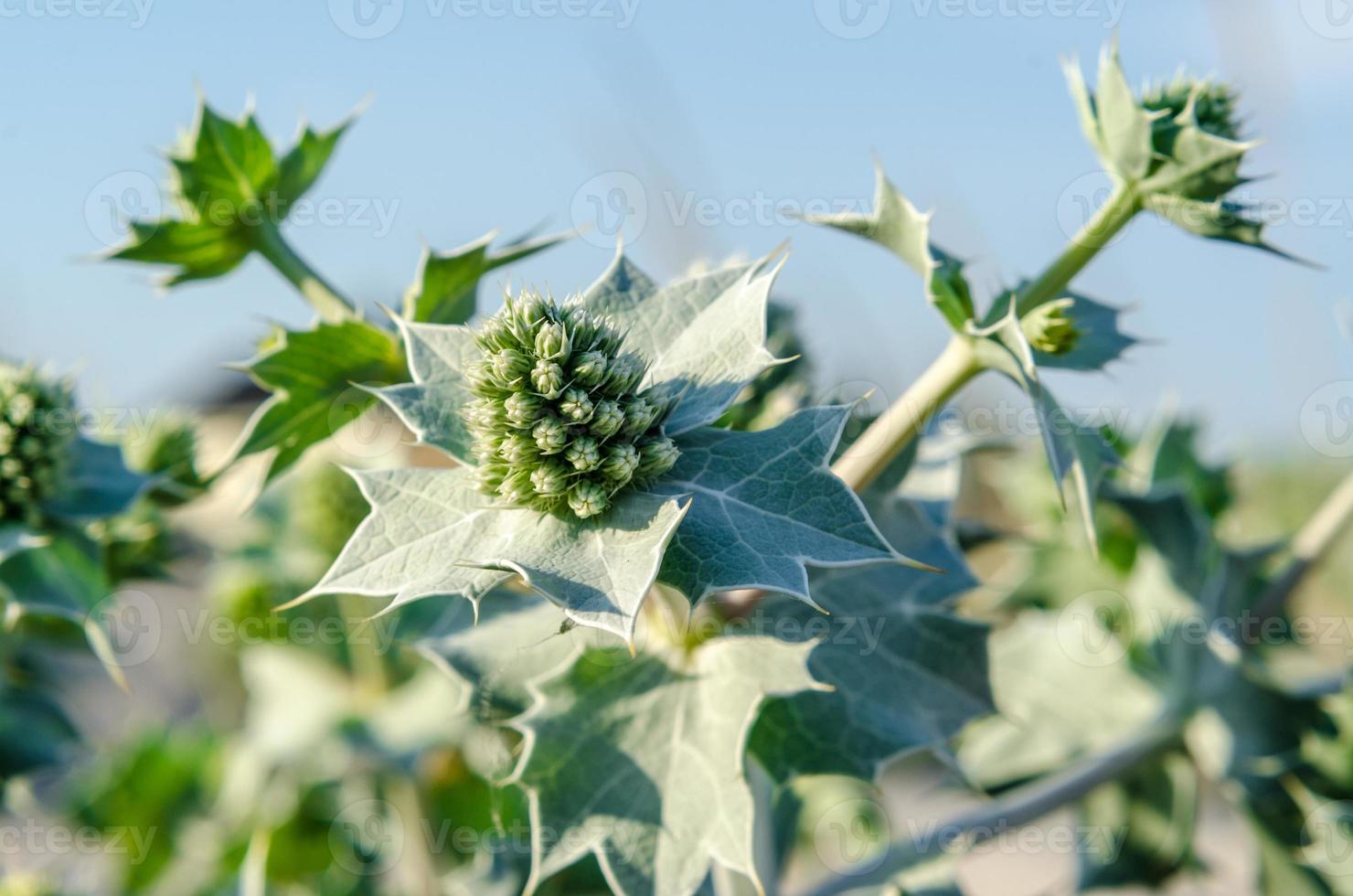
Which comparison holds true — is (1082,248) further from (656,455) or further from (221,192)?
(221,192)

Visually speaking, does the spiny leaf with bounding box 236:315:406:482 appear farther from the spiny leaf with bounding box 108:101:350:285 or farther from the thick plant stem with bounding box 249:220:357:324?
the spiny leaf with bounding box 108:101:350:285

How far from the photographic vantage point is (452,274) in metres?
0.88

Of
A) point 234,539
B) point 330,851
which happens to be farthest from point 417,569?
point 234,539

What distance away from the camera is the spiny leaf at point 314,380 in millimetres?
854

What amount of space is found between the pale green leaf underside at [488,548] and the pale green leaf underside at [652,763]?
20 centimetres

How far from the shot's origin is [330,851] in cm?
159

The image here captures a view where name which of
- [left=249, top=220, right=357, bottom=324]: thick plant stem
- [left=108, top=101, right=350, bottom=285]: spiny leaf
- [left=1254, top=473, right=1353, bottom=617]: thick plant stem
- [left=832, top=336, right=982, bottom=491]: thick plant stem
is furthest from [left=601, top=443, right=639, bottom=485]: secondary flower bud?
[left=1254, top=473, right=1353, bottom=617]: thick plant stem

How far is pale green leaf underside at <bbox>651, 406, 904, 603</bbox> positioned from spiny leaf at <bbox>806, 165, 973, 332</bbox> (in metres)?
0.17

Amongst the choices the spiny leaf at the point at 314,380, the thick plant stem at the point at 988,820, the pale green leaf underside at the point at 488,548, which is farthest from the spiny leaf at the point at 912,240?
the thick plant stem at the point at 988,820

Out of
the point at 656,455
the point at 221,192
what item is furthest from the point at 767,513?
the point at 221,192

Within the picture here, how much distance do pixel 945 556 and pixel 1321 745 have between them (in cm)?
70

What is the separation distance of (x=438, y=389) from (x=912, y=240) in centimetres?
37

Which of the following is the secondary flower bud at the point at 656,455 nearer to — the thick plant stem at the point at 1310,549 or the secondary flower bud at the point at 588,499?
the secondary flower bud at the point at 588,499

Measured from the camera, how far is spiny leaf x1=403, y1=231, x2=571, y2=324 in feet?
2.78
